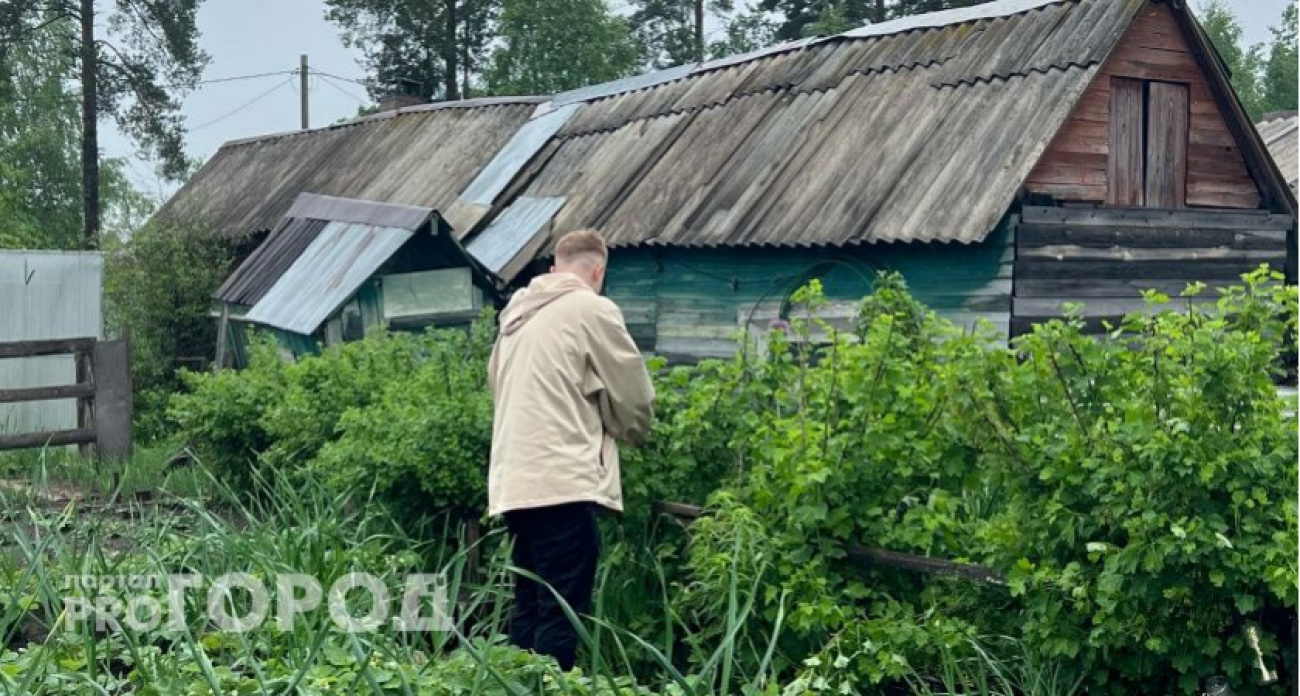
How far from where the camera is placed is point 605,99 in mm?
18906

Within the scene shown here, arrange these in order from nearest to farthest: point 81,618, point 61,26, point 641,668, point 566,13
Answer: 1. point 81,618
2. point 641,668
3. point 566,13
4. point 61,26

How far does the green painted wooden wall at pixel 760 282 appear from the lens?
1209 centimetres

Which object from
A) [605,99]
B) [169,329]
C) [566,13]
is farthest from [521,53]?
[169,329]

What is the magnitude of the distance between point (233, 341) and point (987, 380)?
13.1 meters

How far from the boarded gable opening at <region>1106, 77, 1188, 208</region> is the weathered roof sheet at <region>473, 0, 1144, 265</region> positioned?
983 mm

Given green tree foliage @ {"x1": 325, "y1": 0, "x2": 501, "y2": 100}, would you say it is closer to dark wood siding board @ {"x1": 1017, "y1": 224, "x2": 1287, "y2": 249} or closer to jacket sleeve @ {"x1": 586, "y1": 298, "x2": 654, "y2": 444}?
dark wood siding board @ {"x1": 1017, "y1": 224, "x2": 1287, "y2": 249}

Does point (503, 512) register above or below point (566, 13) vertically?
below

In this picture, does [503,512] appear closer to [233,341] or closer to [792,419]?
[792,419]

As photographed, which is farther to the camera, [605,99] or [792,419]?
[605,99]

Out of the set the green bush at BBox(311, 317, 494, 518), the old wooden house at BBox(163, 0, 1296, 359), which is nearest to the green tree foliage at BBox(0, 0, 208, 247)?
the old wooden house at BBox(163, 0, 1296, 359)

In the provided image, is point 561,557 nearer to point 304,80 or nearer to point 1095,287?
point 1095,287

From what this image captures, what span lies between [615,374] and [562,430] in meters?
0.28

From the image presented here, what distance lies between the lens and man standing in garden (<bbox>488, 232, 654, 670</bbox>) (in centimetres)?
497

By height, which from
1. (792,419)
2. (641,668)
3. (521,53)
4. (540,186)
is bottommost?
(641,668)
